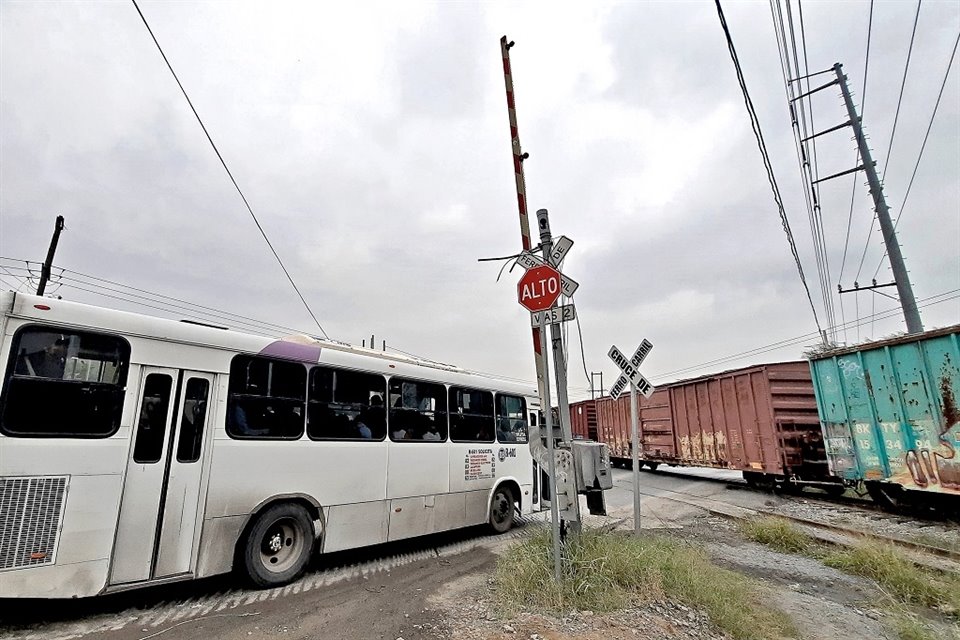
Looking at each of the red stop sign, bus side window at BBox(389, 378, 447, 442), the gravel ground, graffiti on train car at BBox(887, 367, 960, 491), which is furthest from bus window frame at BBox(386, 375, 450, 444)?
graffiti on train car at BBox(887, 367, 960, 491)

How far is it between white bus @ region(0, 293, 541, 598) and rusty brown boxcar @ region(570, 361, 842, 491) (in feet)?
28.8

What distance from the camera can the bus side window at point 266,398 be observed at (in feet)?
16.6

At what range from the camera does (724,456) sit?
1295 centimetres

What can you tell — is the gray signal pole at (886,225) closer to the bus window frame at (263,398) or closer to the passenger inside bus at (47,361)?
the bus window frame at (263,398)

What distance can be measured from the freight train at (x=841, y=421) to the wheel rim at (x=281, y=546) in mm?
9955

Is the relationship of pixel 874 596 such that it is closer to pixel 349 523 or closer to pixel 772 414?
pixel 349 523

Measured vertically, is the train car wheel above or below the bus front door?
below

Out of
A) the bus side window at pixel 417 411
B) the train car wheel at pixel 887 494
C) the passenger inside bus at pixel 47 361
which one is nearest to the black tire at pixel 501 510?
the bus side window at pixel 417 411

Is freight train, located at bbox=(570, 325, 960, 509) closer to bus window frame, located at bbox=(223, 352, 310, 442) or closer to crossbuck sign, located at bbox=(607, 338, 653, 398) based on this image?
crossbuck sign, located at bbox=(607, 338, 653, 398)

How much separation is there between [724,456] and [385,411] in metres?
10.7

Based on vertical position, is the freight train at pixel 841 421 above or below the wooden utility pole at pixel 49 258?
below

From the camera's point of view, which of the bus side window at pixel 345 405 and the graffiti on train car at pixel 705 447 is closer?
the bus side window at pixel 345 405

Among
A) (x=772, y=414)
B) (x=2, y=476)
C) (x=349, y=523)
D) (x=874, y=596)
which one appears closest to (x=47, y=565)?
(x=2, y=476)

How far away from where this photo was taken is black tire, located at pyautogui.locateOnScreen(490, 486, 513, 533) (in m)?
7.92
